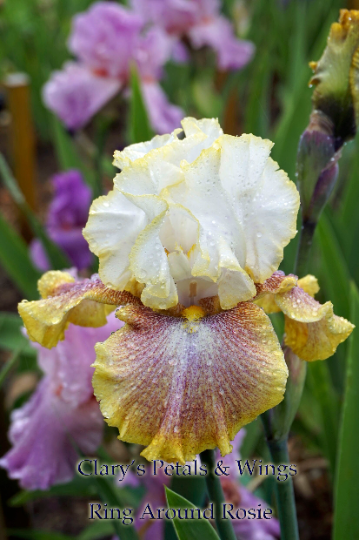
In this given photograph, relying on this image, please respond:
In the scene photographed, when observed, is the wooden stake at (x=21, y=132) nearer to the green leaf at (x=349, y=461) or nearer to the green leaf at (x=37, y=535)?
the green leaf at (x=37, y=535)

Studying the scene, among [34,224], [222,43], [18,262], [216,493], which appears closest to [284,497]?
[216,493]

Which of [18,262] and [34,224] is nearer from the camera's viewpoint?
[34,224]

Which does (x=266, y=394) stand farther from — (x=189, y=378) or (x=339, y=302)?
(x=339, y=302)

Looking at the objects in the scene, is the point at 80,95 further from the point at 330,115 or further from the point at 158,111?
the point at 330,115

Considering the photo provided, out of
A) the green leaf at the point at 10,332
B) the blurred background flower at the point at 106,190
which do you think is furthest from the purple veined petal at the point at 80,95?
the green leaf at the point at 10,332

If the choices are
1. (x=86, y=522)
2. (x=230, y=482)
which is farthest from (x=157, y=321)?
(x=86, y=522)
